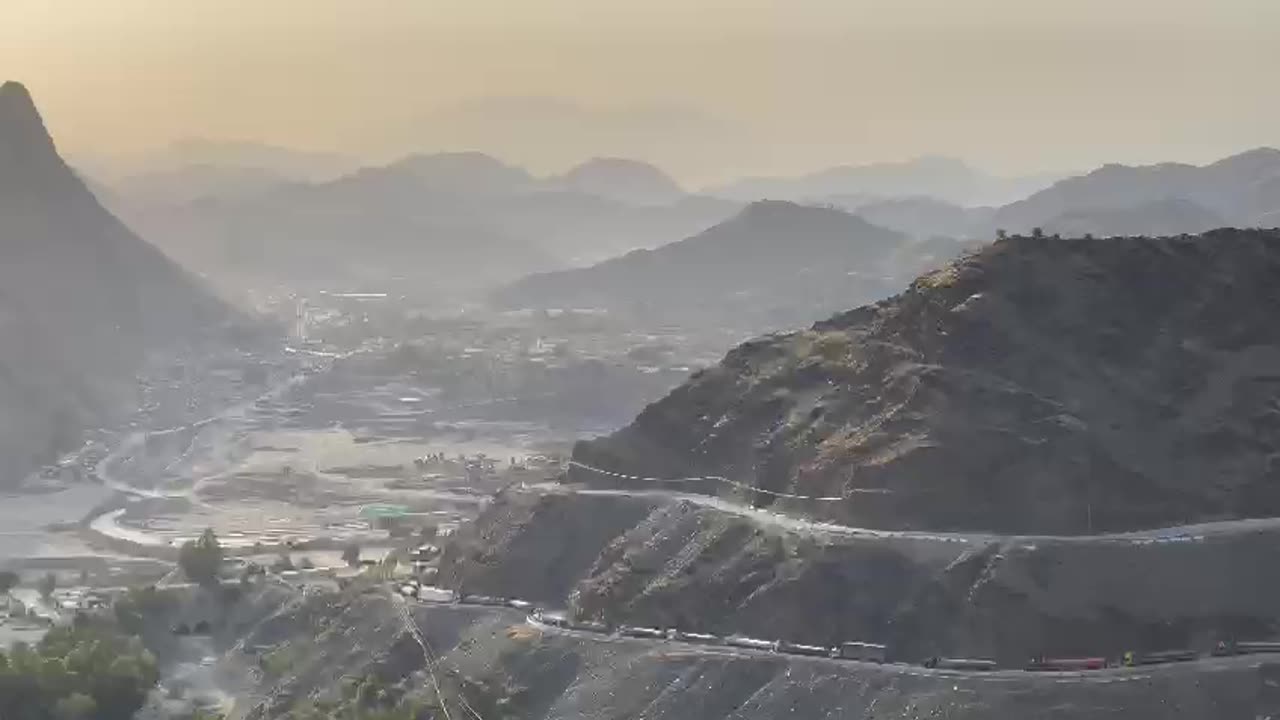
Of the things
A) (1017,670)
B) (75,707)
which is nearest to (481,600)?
(75,707)

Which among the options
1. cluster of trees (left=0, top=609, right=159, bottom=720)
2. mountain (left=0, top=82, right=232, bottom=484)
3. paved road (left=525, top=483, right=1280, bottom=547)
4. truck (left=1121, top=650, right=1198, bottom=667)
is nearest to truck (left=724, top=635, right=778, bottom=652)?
paved road (left=525, top=483, right=1280, bottom=547)

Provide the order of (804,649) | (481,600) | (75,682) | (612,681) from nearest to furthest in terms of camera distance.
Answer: (804,649)
(612,681)
(75,682)
(481,600)

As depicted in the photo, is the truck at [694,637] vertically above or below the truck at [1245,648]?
below

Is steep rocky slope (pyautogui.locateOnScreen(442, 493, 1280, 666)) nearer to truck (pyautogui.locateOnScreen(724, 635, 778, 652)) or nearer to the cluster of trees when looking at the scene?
truck (pyautogui.locateOnScreen(724, 635, 778, 652))

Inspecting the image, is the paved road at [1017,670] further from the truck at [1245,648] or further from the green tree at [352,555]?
the green tree at [352,555]

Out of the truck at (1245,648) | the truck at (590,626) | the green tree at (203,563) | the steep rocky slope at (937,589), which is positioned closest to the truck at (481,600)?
the steep rocky slope at (937,589)

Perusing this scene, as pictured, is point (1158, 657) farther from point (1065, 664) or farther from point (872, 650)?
point (872, 650)

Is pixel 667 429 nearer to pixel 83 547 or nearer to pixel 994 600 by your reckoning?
pixel 994 600
